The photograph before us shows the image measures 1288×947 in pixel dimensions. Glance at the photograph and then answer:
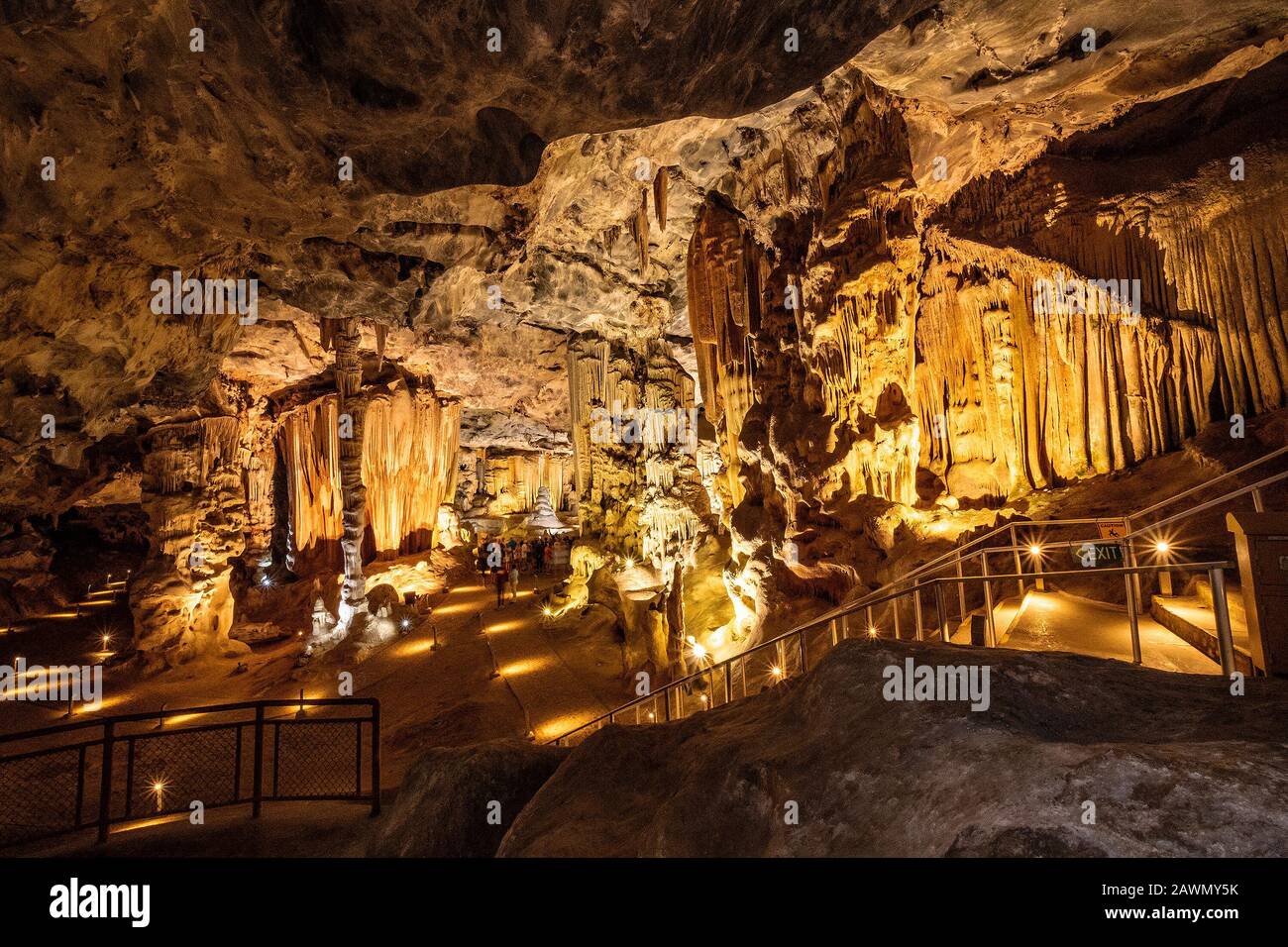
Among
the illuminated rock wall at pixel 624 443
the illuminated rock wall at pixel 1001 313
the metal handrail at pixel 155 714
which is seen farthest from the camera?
the illuminated rock wall at pixel 624 443

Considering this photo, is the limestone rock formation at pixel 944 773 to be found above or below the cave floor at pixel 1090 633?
above

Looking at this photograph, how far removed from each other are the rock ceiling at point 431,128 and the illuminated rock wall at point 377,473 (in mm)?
6221

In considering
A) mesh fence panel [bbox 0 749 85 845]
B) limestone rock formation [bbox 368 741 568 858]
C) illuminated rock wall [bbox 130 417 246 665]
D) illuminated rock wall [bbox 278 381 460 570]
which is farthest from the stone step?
illuminated rock wall [bbox 130 417 246 665]

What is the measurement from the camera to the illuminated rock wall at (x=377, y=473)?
1873 cm

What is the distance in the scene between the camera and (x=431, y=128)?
6.02 metres

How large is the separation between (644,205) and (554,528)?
61.6ft

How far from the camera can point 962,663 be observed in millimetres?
2904

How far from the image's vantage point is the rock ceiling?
478 cm

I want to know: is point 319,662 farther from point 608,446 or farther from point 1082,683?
point 1082,683

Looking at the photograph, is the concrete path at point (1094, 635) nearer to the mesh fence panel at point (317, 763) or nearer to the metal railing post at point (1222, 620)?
the metal railing post at point (1222, 620)

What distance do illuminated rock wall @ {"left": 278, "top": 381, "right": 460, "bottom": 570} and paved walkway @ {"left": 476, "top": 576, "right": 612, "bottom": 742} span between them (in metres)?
4.22

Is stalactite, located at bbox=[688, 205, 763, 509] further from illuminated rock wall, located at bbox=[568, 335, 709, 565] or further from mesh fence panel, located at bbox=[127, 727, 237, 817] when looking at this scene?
mesh fence panel, located at bbox=[127, 727, 237, 817]

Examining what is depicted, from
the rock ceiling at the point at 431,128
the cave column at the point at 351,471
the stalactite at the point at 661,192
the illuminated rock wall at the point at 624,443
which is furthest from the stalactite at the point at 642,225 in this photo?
the cave column at the point at 351,471
